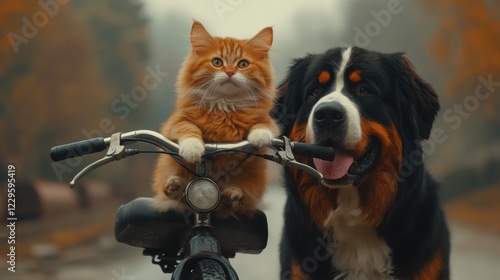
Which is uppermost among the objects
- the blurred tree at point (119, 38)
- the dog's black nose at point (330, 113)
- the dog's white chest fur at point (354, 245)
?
the blurred tree at point (119, 38)

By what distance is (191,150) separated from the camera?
1938 millimetres

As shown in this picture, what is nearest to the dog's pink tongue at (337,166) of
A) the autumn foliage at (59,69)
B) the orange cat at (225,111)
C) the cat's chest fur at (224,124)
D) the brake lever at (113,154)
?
the orange cat at (225,111)

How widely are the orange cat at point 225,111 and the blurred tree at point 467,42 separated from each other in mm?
2528

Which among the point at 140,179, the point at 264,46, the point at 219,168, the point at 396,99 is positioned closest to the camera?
the point at 219,168

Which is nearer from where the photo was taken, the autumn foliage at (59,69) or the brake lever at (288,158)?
the brake lever at (288,158)

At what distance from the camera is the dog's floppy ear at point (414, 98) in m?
2.53

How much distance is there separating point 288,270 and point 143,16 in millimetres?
2524

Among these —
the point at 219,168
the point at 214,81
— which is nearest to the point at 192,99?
the point at 214,81

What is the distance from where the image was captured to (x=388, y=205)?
246cm

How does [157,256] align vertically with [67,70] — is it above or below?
below

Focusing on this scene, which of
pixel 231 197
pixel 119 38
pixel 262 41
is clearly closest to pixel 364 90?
pixel 262 41

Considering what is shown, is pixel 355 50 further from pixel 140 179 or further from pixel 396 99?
pixel 140 179

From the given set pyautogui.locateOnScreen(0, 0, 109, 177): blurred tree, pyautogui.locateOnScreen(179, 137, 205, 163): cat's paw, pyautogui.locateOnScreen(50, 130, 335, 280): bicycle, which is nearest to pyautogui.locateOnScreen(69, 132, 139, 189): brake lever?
pyautogui.locateOnScreen(50, 130, 335, 280): bicycle

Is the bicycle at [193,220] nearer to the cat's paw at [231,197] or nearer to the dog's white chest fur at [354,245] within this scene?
the cat's paw at [231,197]
